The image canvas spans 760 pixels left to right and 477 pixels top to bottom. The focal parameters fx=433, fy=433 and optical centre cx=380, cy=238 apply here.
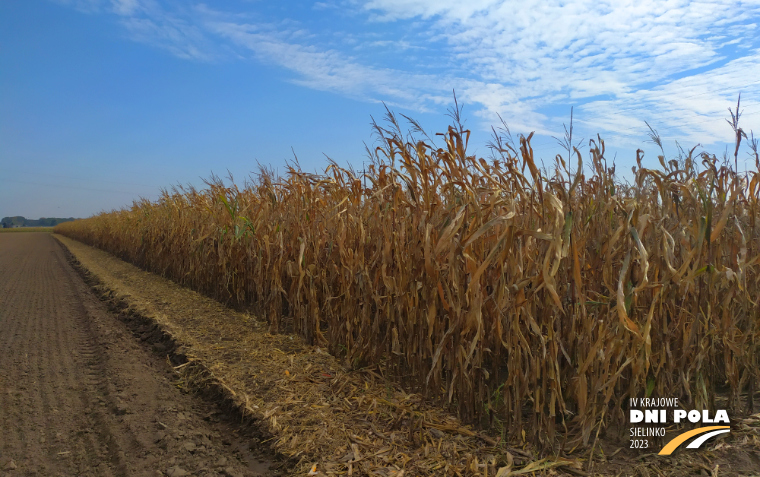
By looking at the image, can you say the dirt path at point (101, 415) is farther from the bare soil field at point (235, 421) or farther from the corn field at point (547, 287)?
the corn field at point (547, 287)

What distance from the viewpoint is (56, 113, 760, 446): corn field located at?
6.33 feet

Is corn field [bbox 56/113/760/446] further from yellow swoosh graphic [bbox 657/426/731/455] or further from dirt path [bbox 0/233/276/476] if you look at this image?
dirt path [bbox 0/233/276/476]

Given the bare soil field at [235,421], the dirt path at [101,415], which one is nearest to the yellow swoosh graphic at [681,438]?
the bare soil field at [235,421]

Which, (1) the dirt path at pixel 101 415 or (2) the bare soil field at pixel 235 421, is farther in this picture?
(1) the dirt path at pixel 101 415

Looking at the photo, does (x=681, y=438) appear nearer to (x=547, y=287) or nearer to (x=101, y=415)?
(x=547, y=287)

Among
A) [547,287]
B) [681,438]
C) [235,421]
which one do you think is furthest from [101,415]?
[681,438]

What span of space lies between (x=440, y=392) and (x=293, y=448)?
34.4 inches

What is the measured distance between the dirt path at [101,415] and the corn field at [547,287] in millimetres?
1127

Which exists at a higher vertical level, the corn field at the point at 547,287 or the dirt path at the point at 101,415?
the corn field at the point at 547,287

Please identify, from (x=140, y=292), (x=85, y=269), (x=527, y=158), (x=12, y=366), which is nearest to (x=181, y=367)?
(x=12, y=366)

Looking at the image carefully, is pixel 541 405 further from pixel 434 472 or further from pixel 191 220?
pixel 191 220

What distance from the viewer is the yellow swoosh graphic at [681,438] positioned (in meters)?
2.09

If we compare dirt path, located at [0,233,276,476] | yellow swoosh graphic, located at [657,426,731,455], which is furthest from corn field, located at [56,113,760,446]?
dirt path, located at [0,233,276,476]

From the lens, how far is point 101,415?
2766mm
